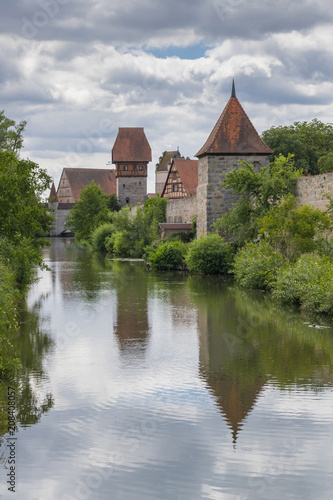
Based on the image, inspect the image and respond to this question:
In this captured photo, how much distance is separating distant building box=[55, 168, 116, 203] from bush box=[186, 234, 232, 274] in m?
66.6

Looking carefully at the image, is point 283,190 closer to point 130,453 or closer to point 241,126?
point 241,126

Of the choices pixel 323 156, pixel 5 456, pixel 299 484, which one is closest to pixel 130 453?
pixel 5 456

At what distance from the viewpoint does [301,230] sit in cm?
1852

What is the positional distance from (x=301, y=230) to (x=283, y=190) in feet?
11.2

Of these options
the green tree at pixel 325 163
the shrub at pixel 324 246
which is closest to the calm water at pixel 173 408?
the shrub at pixel 324 246

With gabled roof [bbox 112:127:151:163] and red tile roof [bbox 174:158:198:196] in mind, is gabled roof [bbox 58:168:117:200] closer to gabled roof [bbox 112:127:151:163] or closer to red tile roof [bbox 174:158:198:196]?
gabled roof [bbox 112:127:151:163]

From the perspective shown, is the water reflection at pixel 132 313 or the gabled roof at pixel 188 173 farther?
the gabled roof at pixel 188 173

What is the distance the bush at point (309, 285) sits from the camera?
1383 centimetres

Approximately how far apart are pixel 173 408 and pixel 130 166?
65462 millimetres

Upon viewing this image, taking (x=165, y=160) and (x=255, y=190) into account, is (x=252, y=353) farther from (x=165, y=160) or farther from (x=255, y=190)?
(x=165, y=160)

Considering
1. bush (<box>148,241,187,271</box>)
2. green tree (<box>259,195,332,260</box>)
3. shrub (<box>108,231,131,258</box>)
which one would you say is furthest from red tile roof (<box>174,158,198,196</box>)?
green tree (<box>259,195,332,260</box>)

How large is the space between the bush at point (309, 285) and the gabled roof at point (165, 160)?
66.9 m

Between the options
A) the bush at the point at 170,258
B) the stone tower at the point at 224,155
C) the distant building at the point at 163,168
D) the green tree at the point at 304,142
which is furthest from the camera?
the distant building at the point at 163,168

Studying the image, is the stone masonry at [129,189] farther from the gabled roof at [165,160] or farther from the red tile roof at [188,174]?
the red tile roof at [188,174]
